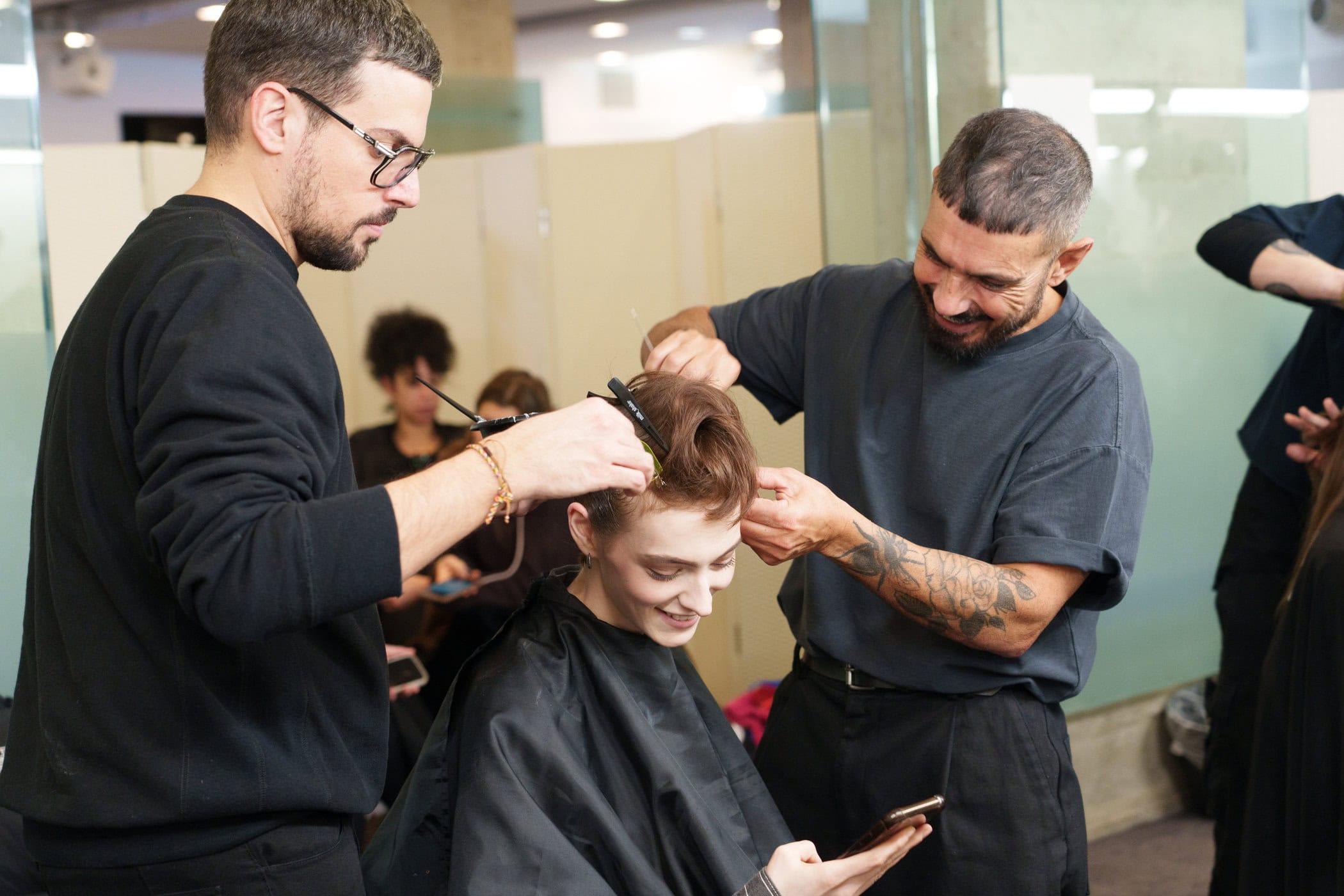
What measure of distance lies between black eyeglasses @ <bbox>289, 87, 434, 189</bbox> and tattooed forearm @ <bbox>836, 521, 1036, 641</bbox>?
808mm

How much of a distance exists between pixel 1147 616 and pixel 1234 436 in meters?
0.64

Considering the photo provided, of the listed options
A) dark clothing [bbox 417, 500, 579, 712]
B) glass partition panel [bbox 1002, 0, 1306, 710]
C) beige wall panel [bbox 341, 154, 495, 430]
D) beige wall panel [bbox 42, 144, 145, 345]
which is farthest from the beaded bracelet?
beige wall panel [bbox 341, 154, 495, 430]

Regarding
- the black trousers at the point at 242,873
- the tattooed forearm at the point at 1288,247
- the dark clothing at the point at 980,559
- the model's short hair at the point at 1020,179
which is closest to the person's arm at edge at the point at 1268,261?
the tattooed forearm at the point at 1288,247

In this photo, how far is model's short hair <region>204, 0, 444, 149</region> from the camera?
1287mm

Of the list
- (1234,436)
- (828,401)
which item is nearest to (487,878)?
(828,401)

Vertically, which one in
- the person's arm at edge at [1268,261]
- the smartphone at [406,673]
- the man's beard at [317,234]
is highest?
the man's beard at [317,234]

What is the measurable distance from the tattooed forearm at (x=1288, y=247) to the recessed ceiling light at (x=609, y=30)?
6.93 m

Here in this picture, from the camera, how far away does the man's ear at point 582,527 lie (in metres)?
1.70

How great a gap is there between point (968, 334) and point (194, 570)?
1.24m

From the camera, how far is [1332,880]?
2055 millimetres

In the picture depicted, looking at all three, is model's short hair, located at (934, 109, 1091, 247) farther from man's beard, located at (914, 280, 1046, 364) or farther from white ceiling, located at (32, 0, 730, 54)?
white ceiling, located at (32, 0, 730, 54)

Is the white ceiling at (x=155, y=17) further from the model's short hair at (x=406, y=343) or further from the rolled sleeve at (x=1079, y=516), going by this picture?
the rolled sleeve at (x=1079, y=516)

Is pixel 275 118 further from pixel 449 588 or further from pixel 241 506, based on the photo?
pixel 449 588

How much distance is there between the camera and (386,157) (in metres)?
1.34
